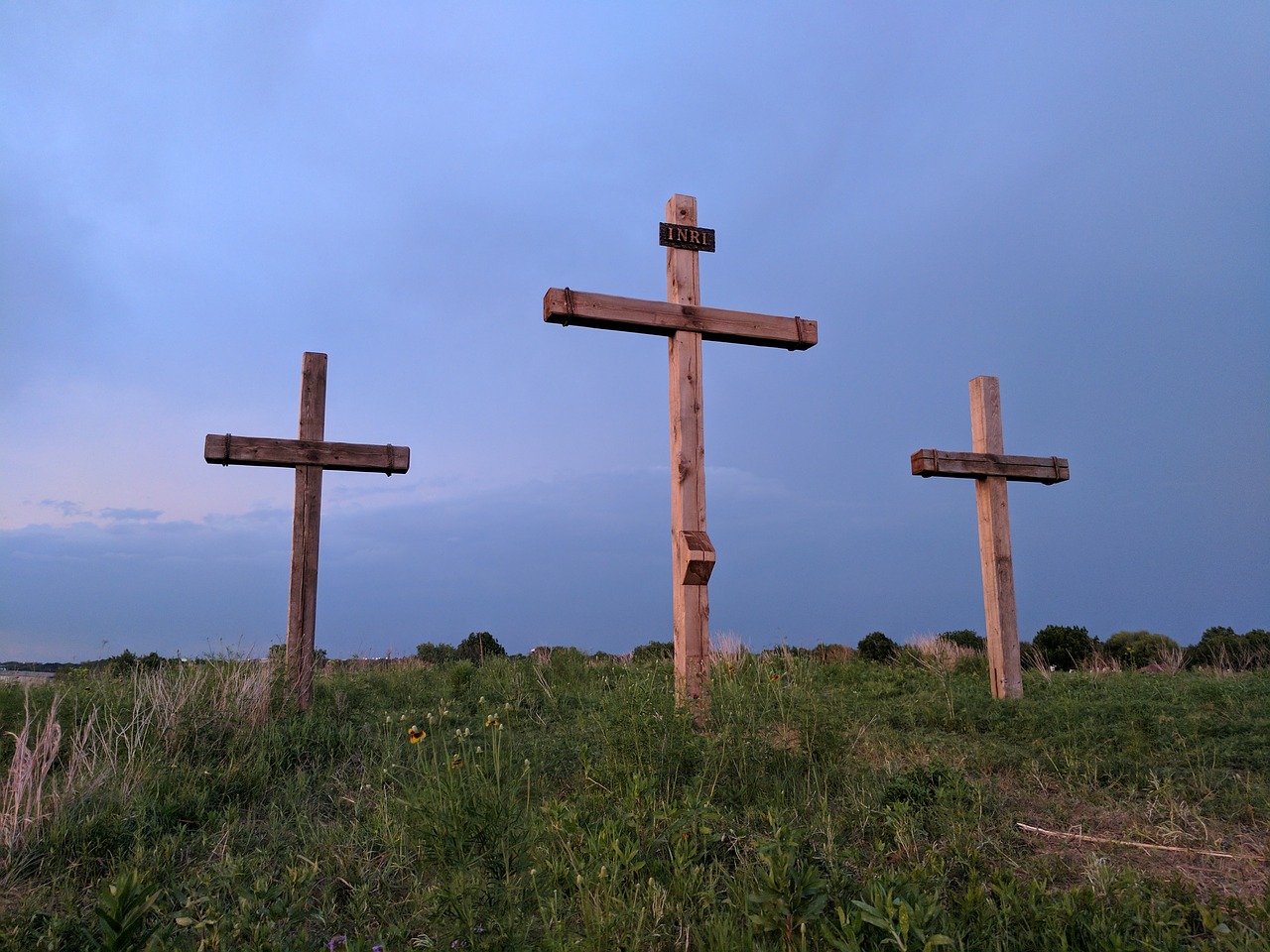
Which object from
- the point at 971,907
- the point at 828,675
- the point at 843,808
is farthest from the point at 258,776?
the point at 828,675

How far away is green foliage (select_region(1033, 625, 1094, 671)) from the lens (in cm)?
1719

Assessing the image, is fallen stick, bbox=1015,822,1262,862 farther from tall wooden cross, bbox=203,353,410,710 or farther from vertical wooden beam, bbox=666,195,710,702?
tall wooden cross, bbox=203,353,410,710

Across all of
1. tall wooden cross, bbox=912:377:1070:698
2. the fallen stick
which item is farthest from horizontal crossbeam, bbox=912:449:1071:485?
the fallen stick

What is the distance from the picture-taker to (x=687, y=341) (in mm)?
7723

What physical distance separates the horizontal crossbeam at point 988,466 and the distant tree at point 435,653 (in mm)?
10162

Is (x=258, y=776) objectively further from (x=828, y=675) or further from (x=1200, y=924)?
(x=828, y=675)

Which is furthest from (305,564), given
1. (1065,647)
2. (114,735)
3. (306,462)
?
(1065,647)

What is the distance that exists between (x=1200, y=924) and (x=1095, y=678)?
918cm

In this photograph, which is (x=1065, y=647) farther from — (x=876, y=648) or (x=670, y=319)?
(x=670, y=319)

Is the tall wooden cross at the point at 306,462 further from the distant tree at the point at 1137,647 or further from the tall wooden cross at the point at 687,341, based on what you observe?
the distant tree at the point at 1137,647

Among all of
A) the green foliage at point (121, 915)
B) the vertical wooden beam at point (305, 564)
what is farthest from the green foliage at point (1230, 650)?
the green foliage at point (121, 915)

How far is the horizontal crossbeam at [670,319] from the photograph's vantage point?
7379 millimetres

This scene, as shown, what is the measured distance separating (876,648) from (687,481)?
35.0ft

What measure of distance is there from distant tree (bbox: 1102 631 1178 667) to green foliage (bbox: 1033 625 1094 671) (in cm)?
77
